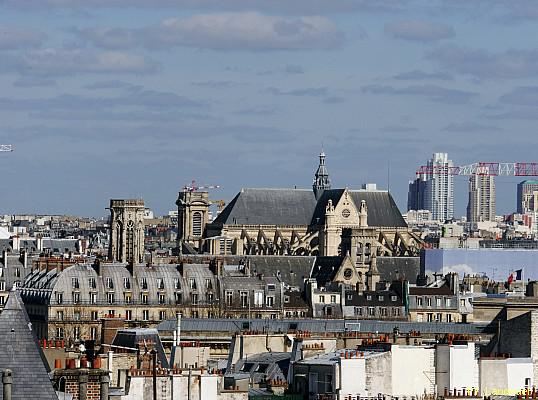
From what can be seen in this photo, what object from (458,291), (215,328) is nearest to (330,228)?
(458,291)

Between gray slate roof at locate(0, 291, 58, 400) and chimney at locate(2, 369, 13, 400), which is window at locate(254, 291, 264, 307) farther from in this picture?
chimney at locate(2, 369, 13, 400)

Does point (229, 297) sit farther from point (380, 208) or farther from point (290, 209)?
point (380, 208)

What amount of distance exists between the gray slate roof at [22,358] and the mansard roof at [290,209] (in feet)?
519

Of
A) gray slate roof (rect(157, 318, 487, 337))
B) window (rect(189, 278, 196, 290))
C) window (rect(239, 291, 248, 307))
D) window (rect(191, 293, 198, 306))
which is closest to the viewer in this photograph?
gray slate roof (rect(157, 318, 487, 337))

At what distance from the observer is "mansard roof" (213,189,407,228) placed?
627 ft

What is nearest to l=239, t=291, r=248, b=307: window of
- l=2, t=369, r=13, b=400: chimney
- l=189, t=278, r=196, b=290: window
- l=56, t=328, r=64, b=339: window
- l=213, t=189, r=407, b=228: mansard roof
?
l=189, t=278, r=196, b=290: window

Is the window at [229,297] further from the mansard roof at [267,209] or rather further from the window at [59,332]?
the mansard roof at [267,209]

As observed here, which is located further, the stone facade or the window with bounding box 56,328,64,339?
the stone facade

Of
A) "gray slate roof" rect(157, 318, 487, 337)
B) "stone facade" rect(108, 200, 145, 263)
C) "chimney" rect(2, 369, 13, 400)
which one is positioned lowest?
"chimney" rect(2, 369, 13, 400)

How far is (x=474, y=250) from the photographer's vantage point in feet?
563

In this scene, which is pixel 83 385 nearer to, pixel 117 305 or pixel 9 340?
pixel 9 340

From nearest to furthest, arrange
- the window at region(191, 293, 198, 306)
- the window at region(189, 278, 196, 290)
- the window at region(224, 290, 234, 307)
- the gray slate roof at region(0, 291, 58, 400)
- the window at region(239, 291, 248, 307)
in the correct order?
the gray slate roof at region(0, 291, 58, 400), the window at region(239, 291, 248, 307), the window at region(224, 290, 234, 307), the window at region(191, 293, 198, 306), the window at region(189, 278, 196, 290)

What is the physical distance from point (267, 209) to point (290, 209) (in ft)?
5.62

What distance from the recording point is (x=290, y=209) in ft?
631
